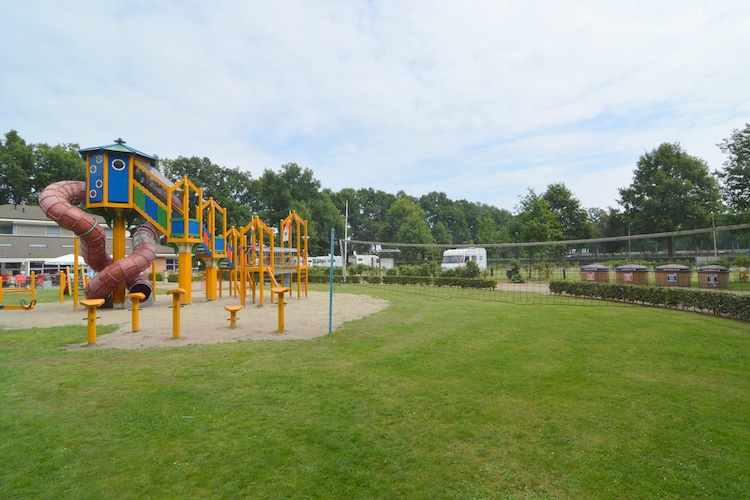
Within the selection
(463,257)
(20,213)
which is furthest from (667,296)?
(20,213)

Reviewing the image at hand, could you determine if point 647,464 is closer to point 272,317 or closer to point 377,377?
point 377,377

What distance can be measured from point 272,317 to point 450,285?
53.0ft

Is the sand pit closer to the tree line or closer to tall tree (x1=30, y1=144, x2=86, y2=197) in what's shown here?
the tree line

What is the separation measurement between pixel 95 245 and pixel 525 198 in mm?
38832

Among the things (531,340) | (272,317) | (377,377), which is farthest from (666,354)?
(272,317)

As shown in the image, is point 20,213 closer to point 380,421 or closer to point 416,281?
point 416,281

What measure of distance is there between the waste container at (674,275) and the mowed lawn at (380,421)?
36.3 ft

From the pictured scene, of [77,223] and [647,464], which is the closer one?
[647,464]

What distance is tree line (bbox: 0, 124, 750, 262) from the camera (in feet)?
115

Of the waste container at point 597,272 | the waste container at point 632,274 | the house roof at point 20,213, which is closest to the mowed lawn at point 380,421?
the waste container at point 632,274

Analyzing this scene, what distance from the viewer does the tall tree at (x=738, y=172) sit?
2334cm

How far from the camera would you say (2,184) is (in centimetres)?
4509

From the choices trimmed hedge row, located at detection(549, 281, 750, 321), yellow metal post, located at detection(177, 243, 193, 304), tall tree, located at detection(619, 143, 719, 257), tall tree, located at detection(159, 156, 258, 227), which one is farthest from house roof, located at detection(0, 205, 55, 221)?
tall tree, located at detection(619, 143, 719, 257)

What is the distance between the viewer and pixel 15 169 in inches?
1736
